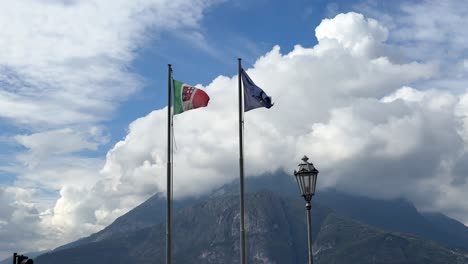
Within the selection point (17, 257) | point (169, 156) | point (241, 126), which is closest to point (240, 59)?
point (241, 126)

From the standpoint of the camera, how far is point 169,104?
48.6 m

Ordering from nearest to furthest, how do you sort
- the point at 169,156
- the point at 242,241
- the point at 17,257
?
the point at 17,257, the point at 242,241, the point at 169,156

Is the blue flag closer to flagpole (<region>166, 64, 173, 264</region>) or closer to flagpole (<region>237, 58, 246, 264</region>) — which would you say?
flagpole (<region>237, 58, 246, 264</region>)

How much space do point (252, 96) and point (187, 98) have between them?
4922 mm

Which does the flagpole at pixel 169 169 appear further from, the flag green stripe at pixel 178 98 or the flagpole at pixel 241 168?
the flagpole at pixel 241 168

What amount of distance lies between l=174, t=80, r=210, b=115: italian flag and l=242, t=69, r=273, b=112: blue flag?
9.72ft

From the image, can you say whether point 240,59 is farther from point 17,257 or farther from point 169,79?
point 17,257

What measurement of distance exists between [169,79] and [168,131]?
165 inches

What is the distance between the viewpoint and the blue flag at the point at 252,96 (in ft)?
158

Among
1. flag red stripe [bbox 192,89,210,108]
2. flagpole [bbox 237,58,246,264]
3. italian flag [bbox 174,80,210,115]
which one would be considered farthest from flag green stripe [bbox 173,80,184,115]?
flagpole [bbox 237,58,246,264]

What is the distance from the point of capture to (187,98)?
1905 inches

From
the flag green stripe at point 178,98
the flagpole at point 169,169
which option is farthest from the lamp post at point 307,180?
the flag green stripe at point 178,98

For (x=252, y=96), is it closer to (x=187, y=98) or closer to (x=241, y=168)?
(x=187, y=98)

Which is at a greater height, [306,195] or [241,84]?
[241,84]
